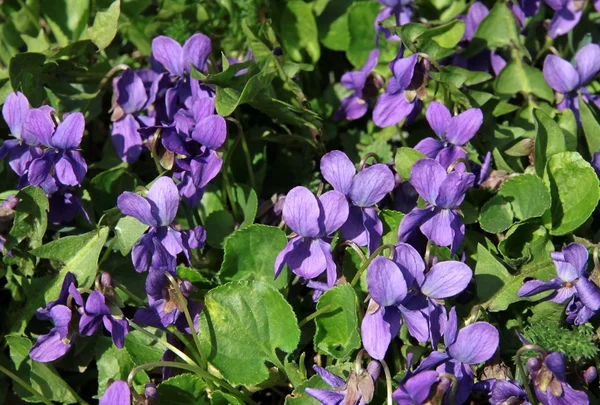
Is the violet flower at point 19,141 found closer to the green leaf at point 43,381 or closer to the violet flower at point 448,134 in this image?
the green leaf at point 43,381

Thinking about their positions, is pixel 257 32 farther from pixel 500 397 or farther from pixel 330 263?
pixel 500 397

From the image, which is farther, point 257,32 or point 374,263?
point 257,32

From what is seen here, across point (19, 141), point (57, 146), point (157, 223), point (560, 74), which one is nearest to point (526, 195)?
point (560, 74)

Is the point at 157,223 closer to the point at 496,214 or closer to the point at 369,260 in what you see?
the point at 369,260

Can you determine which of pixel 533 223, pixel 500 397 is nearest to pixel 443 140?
pixel 533 223

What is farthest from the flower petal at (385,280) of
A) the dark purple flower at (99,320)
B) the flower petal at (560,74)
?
the flower petal at (560,74)

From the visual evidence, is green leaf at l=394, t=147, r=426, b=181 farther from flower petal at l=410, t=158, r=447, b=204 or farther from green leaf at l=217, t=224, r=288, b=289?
green leaf at l=217, t=224, r=288, b=289

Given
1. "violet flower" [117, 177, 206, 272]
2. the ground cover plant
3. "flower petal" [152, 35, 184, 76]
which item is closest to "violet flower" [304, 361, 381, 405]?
the ground cover plant
